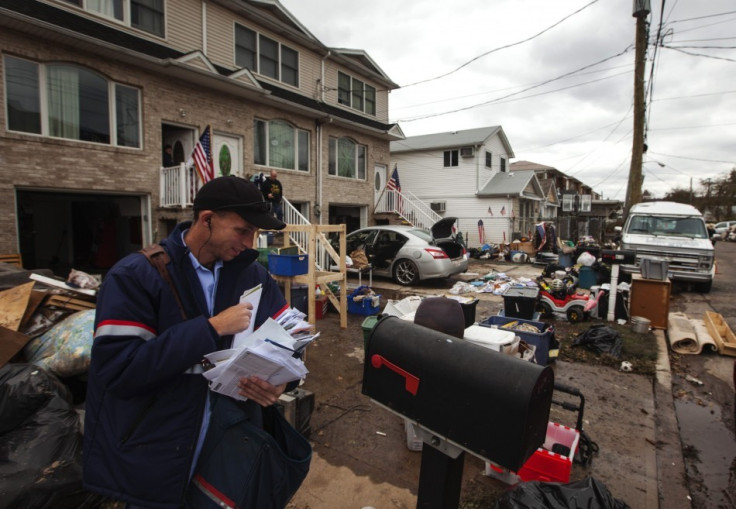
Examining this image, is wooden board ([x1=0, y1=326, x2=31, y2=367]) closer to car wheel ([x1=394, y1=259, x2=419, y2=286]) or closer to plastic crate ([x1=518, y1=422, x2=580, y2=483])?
plastic crate ([x1=518, y1=422, x2=580, y2=483])

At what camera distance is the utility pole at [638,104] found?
37.6 ft

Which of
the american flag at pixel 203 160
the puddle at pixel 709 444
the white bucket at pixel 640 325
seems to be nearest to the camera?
the puddle at pixel 709 444

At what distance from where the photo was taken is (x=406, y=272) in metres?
10.1

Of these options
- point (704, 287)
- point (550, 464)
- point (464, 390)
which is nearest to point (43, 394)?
point (464, 390)

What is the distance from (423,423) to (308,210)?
12.6 m

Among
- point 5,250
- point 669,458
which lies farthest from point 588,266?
point 5,250

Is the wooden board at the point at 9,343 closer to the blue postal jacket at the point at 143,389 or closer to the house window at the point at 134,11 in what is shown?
the blue postal jacket at the point at 143,389

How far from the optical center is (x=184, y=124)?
10086 millimetres

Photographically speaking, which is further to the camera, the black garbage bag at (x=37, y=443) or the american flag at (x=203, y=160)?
the american flag at (x=203, y=160)

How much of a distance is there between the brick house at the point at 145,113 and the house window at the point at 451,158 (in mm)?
8000

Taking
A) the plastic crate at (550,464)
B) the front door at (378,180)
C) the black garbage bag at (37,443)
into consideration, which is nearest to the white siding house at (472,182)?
the front door at (378,180)

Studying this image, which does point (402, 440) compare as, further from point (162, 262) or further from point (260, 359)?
point (162, 262)

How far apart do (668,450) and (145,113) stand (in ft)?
36.0

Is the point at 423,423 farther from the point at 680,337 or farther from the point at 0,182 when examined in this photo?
the point at 0,182
